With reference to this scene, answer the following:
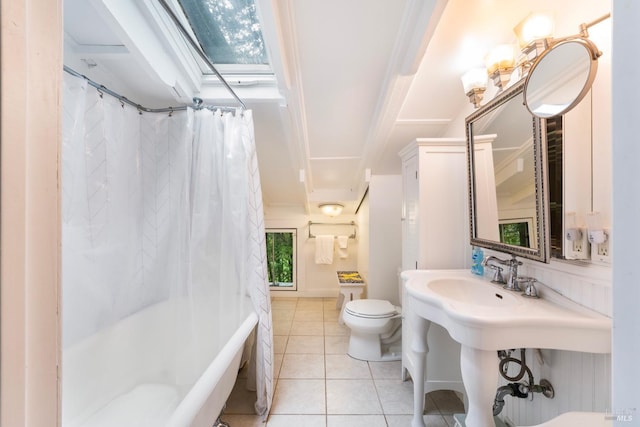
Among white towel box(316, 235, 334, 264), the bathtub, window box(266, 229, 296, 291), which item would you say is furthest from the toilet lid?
window box(266, 229, 296, 291)

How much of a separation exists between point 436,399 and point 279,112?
226cm

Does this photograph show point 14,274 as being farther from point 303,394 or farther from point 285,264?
point 285,264

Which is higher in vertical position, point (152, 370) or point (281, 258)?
point (281, 258)

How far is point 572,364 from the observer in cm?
99

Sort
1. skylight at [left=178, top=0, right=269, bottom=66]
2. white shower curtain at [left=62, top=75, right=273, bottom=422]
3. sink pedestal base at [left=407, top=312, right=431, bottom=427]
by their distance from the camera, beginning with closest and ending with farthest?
1. skylight at [left=178, top=0, right=269, bottom=66]
2. sink pedestal base at [left=407, top=312, right=431, bottom=427]
3. white shower curtain at [left=62, top=75, right=273, bottom=422]

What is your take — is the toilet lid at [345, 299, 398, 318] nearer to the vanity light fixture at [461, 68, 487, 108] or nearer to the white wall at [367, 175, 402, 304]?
the white wall at [367, 175, 402, 304]

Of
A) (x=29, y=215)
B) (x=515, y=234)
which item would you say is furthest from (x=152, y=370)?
(x=515, y=234)

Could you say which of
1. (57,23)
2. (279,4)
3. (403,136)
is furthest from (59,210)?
(403,136)

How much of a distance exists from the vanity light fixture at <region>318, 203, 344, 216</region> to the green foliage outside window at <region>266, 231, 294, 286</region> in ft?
2.50

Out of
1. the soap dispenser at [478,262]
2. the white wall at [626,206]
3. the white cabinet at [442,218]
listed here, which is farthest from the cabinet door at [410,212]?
the white wall at [626,206]

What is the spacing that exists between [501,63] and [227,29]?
1.41 m

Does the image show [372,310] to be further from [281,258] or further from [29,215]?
[29,215]

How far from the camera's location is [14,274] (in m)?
Result: 0.27

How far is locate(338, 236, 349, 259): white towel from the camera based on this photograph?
377 cm
